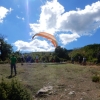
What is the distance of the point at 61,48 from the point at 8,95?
4143 cm

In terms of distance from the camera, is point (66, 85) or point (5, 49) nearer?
point (66, 85)

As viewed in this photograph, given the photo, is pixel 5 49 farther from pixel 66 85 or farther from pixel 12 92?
pixel 12 92

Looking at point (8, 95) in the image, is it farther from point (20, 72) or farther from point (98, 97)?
point (20, 72)

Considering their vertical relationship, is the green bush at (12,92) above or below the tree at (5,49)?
below

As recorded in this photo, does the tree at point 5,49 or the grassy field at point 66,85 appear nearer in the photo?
the grassy field at point 66,85

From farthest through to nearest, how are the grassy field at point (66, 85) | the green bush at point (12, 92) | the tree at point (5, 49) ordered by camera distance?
the tree at point (5, 49) → the grassy field at point (66, 85) → the green bush at point (12, 92)

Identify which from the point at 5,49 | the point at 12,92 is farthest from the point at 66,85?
the point at 5,49

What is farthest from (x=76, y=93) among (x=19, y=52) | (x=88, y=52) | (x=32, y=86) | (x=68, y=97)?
(x=19, y=52)

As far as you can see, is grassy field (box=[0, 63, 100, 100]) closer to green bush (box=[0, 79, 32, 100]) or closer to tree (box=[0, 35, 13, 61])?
green bush (box=[0, 79, 32, 100])

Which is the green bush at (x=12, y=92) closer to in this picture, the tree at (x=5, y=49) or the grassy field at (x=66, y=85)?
the grassy field at (x=66, y=85)

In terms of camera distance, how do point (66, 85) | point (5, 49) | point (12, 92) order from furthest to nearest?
point (5, 49), point (66, 85), point (12, 92)

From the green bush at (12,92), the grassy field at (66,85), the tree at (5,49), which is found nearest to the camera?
the green bush at (12,92)

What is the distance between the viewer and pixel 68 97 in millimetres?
14742

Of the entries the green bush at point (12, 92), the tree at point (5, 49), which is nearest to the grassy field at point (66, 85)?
the green bush at point (12, 92)
